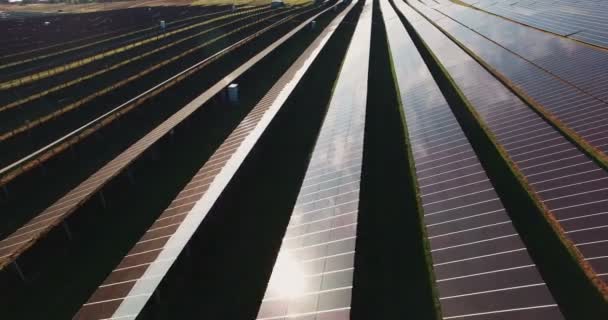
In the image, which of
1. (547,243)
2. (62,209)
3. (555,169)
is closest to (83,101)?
(62,209)

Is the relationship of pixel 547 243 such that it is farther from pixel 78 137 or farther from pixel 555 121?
pixel 78 137

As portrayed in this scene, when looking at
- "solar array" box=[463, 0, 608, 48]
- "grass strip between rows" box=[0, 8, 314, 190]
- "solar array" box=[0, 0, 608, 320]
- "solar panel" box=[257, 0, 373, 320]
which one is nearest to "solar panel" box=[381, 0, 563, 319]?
"solar array" box=[0, 0, 608, 320]

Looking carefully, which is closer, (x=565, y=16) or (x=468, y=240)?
(x=468, y=240)

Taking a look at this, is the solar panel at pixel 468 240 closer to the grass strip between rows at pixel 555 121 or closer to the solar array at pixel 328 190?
the solar array at pixel 328 190

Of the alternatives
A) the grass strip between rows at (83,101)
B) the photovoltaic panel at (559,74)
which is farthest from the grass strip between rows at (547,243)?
the grass strip between rows at (83,101)

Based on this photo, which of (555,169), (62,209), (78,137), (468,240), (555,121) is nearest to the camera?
(468,240)

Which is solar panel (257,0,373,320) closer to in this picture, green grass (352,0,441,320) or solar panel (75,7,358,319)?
green grass (352,0,441,320)

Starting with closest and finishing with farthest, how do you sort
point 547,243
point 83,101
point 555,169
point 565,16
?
point 555,169, point 547,243, point 83,101, point 565,16

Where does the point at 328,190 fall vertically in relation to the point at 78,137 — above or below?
below
